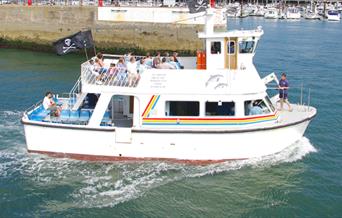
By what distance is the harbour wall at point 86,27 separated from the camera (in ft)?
129

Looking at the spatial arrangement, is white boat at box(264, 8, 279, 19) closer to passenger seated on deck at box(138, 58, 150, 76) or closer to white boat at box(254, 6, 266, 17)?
white boat at box(254, 6, 266, 17)

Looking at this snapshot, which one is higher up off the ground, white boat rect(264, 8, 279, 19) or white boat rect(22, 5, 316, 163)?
white boat rect(264, 8, 279, 19)

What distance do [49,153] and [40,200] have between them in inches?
116

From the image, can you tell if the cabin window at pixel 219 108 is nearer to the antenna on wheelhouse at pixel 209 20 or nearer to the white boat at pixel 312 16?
the antenna on wheelhouse at pixel 209 20

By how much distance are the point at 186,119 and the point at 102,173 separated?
11.1 feet

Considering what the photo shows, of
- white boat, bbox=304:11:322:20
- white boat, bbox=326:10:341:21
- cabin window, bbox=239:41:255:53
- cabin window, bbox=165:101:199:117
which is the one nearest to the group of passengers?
cabin window, bbox=165:101:199:117

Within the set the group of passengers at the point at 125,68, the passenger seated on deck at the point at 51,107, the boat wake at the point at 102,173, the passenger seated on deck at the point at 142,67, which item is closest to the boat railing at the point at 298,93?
the boat wake at the point at 102,173

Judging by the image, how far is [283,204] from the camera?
46.7 feet

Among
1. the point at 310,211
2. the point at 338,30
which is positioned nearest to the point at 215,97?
the point at 310,211

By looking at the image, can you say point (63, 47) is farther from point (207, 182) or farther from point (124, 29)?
point (124, 29)

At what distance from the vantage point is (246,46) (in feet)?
55.8

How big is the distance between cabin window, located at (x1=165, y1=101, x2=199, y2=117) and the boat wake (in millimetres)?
1791

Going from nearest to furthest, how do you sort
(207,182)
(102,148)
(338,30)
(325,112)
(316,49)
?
(207,182) < (102,148) < (325,112) < (316,49) < (338,30)

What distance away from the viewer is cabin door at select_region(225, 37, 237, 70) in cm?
1680
